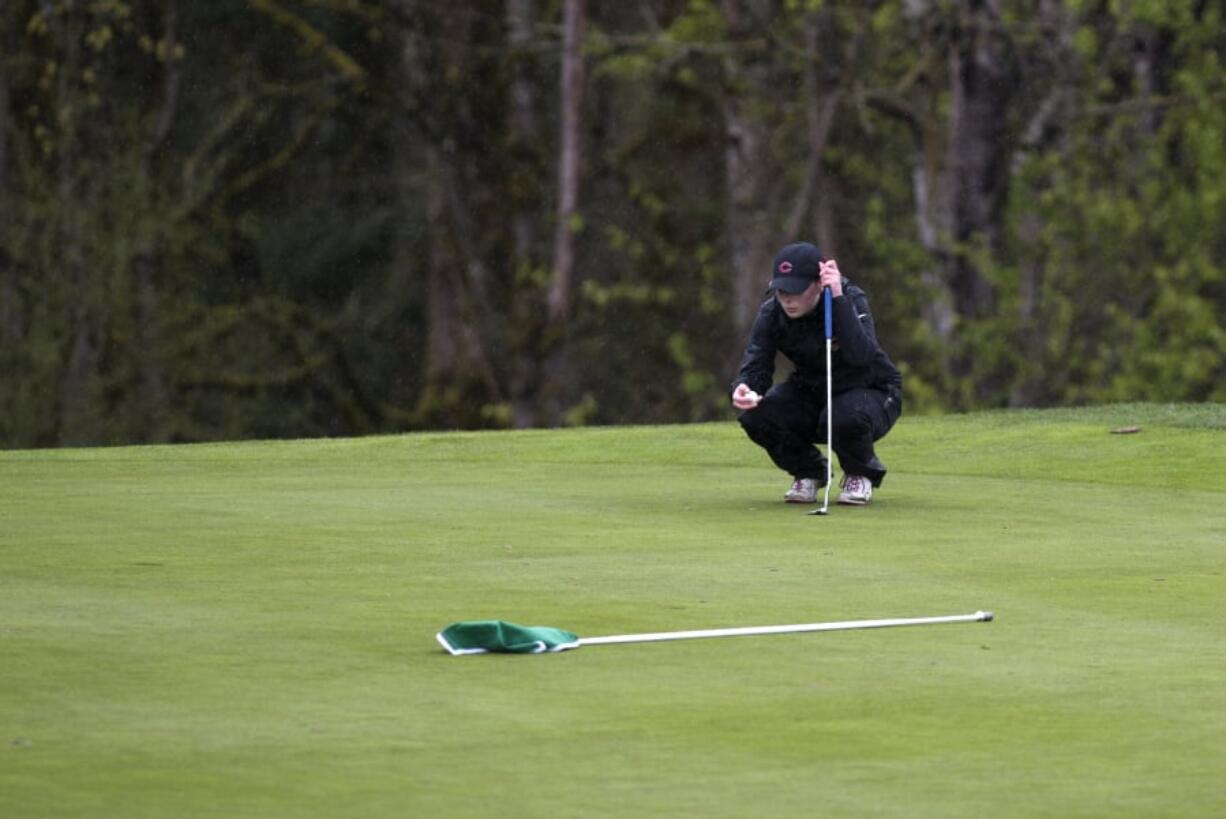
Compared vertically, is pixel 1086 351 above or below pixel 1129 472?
below

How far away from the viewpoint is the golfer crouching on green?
1198 centimetres

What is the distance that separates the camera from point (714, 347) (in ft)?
118

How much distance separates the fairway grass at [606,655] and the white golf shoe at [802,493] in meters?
0.12

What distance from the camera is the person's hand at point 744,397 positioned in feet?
38.3

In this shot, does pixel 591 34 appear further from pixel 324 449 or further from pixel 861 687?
→ pixel 861 687

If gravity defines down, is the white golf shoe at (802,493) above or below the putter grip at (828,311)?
below

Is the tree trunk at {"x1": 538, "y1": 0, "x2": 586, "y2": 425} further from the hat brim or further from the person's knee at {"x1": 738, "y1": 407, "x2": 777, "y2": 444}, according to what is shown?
the hat brim

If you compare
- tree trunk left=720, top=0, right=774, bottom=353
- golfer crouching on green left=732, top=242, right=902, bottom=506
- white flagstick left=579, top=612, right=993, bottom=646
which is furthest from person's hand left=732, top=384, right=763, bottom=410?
tree trunk left=720, top=0, right=774, bottom=353

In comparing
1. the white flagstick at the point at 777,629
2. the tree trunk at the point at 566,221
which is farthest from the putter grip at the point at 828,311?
the tree trunk at the point at 566,221

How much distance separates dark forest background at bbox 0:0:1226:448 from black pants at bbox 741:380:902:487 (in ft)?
60.6

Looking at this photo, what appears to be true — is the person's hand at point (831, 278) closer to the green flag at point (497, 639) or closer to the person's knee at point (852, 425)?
the person's knee at point (852, 425)

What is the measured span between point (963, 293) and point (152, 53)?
41.1ft

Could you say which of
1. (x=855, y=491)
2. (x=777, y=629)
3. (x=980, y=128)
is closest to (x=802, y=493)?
(x=855, y=491)

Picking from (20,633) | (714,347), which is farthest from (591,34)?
(20,633)
